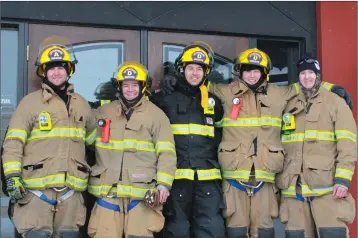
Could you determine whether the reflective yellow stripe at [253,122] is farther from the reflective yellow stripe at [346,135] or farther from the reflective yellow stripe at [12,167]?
the reflective yellow stripe at [12,167]

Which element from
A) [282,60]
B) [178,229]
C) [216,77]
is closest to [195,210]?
[178,229]

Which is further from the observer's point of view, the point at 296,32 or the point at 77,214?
the point at 296,32

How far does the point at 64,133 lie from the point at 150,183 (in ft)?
2.81

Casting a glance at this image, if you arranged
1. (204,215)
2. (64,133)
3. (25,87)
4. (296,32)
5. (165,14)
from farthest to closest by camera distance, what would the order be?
(296,32), (165,14), (25,87), (204,215), (64,133)

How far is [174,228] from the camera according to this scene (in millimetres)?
5520

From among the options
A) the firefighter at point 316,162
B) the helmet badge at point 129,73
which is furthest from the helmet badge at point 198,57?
the firefighter at point 316,162

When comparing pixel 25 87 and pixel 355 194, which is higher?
pixel 25 87

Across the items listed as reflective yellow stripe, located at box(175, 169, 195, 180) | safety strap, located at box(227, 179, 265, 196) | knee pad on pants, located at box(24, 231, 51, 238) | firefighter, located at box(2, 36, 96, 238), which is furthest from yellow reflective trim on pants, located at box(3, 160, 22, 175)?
safety strap, located at box(227, 179, 265, 196)

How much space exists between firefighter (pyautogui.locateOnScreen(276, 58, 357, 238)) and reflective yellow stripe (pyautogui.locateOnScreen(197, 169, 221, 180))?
2.01 feet

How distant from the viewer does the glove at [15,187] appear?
16.2 ft

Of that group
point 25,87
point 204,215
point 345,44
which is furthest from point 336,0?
point 25,87

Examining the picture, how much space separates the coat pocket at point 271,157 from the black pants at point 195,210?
0.51 m

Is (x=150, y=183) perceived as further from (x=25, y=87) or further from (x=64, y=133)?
(x=25, y=87)

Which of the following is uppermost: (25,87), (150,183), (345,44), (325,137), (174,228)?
(345,44)
